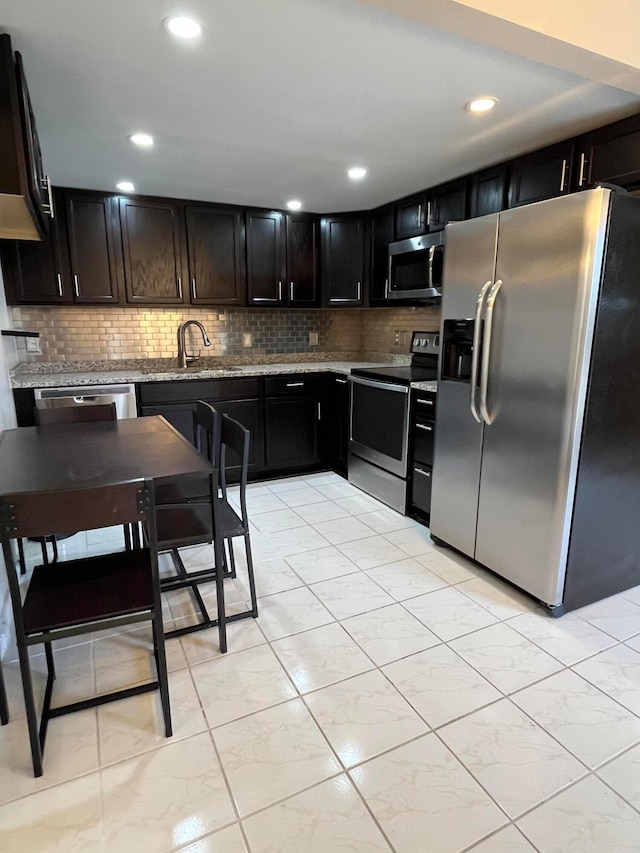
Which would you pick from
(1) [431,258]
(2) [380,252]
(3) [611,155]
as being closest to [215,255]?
(2) [380,252]

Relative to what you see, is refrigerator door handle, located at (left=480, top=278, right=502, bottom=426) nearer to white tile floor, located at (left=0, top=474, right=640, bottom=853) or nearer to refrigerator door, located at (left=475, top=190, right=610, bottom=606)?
refrigerator door, located at (left=475, top=190, right=610, bottom=606)

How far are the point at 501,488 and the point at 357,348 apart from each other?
2.78m

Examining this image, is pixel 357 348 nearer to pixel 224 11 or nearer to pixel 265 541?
pixel 265 541

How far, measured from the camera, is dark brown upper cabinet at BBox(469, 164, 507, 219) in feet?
9.23

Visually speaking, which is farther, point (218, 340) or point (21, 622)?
point (218, 340)

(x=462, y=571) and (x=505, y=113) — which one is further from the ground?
(x=505, y=113)

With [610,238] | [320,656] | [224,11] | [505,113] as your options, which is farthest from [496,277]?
[320,656]

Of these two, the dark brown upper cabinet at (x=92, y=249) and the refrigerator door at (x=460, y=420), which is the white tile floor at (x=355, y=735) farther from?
the dark brown upper cabinet at (x=92, y=249)

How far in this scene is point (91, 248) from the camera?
3.50 meters

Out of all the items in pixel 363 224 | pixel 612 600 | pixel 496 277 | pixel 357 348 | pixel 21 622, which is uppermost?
pixel 363 224

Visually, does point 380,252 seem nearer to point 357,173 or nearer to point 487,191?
point 357,173

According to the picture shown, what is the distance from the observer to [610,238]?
6.07ft

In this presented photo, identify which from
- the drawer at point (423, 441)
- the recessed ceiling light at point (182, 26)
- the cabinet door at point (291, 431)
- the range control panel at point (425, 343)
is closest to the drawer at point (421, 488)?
the drawer at point (423, 441)

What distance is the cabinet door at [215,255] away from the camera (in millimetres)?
3781
